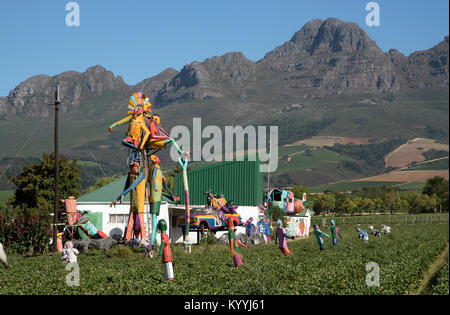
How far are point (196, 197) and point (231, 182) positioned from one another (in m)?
4.00

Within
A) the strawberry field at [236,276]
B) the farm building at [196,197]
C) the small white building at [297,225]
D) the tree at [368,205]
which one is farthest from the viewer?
the tree at [368,205]

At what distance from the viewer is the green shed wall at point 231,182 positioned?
43875 mm

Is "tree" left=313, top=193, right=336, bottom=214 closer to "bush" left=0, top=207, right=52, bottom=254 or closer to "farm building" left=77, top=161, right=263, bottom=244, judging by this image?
"farm building" left=77, top=161, right=263, bottom=244

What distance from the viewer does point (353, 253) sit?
89.2 ft

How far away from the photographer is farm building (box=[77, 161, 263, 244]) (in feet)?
132

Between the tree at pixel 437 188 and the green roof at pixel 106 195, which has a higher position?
the green roof at pixel 106 195

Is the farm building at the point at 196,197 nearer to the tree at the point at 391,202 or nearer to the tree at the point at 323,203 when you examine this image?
the tree at the point at 391,202

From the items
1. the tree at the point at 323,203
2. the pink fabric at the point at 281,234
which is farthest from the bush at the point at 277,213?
the tree at the point at 323,203

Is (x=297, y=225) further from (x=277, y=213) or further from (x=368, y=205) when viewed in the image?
(x=368, y=205)

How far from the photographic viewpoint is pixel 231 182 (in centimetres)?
4550
